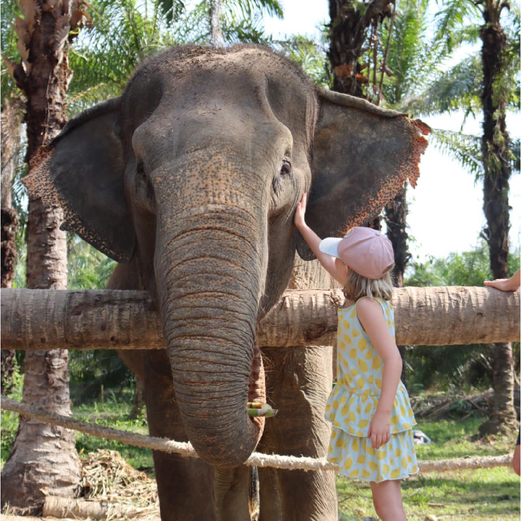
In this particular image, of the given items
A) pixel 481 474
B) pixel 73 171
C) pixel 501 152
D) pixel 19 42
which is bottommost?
pixel 481 474

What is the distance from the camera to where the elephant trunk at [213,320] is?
2.59 meters

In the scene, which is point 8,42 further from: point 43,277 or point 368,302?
point 368,302

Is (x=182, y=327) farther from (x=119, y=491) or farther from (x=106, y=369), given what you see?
(x=106, y=369)

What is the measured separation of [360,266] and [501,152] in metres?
14.1

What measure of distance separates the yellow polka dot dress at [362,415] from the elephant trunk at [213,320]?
0.45 metres

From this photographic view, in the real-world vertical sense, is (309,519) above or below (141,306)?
below

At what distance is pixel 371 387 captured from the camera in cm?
320

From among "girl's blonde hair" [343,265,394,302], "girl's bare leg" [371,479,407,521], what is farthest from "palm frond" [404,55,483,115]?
"girl's bare leg" [371,479,407,521]

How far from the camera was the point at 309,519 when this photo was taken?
4.56m

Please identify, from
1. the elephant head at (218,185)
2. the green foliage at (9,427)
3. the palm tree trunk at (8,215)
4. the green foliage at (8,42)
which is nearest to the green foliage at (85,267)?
the palm tree trunk at (8,215)

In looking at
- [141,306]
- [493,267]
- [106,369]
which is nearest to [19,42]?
[141,306]

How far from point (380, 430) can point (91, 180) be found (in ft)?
7.44

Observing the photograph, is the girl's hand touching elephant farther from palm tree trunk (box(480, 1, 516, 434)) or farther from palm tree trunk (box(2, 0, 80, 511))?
palm tree trunk (box(480, 1, 516, 434))

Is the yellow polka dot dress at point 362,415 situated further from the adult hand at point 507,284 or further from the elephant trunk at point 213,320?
the adult hand at point 507,284
